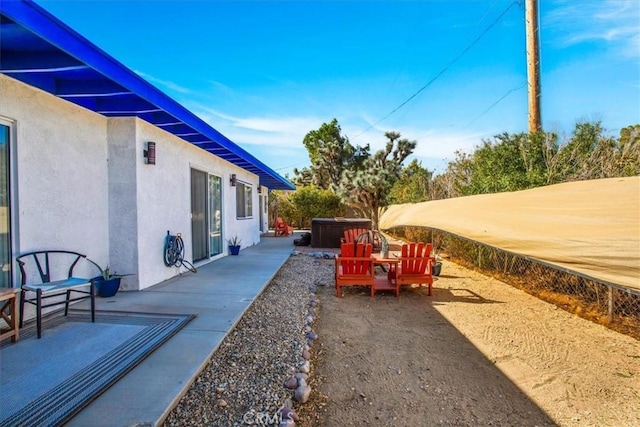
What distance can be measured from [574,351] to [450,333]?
122cm

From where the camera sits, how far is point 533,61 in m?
5.99

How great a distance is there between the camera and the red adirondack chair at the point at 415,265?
5.69 meters

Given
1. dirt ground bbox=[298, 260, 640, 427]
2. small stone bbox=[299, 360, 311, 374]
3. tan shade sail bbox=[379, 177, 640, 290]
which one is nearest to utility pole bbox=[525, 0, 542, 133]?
tan shade sail bbox=[379, 177, 640, 290]

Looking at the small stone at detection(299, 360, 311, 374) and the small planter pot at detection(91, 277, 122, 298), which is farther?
the small planter pot at detection(91, 277, 122, 298)

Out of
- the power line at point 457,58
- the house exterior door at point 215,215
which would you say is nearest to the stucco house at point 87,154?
the house exterior door at point 215,215

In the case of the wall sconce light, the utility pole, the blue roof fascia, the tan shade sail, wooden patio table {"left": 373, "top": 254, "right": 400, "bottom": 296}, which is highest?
the utility pole

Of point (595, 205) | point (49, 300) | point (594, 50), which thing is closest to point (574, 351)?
point (595, 205)

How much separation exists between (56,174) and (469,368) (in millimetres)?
4858

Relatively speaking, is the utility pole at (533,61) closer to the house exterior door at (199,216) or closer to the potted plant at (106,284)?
the house exterior door at (199,216)

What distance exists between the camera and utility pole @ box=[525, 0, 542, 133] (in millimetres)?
5918

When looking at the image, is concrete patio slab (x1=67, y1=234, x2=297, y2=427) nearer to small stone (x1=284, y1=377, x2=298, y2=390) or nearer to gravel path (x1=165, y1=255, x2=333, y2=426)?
gravel path (x1=165, y1=255, x2=333, y2=426)

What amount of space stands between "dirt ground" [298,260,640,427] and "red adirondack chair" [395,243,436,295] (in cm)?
68

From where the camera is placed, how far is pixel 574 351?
11.6ft

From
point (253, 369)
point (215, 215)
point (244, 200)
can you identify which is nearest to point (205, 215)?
point (215, 215)
